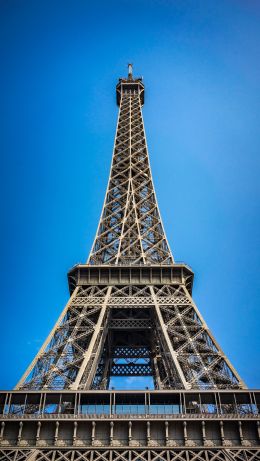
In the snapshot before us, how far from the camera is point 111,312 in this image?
38531 mm

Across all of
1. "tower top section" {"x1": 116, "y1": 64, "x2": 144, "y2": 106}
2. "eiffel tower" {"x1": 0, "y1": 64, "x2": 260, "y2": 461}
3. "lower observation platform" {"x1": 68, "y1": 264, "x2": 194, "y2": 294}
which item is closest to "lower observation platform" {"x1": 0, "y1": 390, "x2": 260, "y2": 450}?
"eiffel tower" {"x1": 0, "y1": 64, "x2": 260, "y2": 461}

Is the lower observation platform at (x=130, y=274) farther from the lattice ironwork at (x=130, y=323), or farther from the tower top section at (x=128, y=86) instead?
the tower top section at (x=128, y=86)

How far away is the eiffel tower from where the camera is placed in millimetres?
25500

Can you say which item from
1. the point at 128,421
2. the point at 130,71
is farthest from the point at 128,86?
the point at 128,421

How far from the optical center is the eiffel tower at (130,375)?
2550 centimetres

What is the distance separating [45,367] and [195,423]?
932 cm

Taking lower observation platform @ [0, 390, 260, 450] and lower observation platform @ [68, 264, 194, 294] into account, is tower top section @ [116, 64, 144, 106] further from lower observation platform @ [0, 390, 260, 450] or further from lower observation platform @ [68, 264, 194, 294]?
lower observation platform @ [0, 390, 260, 450]

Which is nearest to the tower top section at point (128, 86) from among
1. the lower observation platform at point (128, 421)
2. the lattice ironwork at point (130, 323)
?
the lattice ironwork at point (130, 323)

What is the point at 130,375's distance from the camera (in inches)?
1661

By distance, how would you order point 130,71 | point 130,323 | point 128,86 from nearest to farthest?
1. point 130,323
2. point 128,86
3. point 130,71

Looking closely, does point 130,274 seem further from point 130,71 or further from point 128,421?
point 130,71

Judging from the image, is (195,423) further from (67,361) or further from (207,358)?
(67,361)

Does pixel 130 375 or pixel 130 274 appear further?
pixel 130 375

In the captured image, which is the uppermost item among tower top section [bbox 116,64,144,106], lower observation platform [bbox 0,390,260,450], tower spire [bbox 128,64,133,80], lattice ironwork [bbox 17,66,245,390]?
tower spire [bbox 128,64,133,80]
